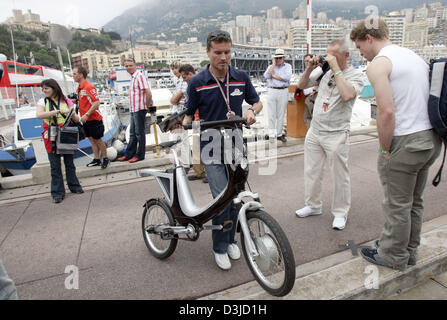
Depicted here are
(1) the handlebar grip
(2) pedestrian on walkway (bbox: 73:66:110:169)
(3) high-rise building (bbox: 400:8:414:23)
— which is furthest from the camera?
(2) pedestrian on walkway (bbox: 73:66:110:169)

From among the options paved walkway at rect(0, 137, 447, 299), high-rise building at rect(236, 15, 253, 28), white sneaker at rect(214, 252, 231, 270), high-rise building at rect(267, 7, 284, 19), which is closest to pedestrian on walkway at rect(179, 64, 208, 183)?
paved walkway at rect(0, 137, 447, 299)

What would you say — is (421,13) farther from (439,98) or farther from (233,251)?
(233,251)

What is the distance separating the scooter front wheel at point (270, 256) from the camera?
2.18m

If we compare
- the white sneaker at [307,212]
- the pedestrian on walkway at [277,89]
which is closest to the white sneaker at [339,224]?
the white sneaker at [307,212]

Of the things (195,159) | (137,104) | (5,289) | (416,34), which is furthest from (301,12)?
(5,289)

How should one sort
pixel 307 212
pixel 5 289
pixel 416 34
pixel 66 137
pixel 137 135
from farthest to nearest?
pixel 137 135
pixel 66 137
pixel 416 34
pixel 307 212
pixel 5 289

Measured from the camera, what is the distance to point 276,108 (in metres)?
7.35

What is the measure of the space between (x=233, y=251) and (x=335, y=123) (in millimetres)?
1826

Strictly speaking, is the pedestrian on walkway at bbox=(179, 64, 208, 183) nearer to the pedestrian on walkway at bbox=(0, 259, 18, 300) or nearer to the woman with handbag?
the woman with handbag

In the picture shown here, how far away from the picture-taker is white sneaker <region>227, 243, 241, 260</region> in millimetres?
3094

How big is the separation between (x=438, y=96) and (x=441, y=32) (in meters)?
3.34

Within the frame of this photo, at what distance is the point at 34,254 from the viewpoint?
11.5 ft

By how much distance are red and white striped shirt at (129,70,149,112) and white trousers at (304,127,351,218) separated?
3944 mm

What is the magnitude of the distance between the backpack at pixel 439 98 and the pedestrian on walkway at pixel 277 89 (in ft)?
16.4
